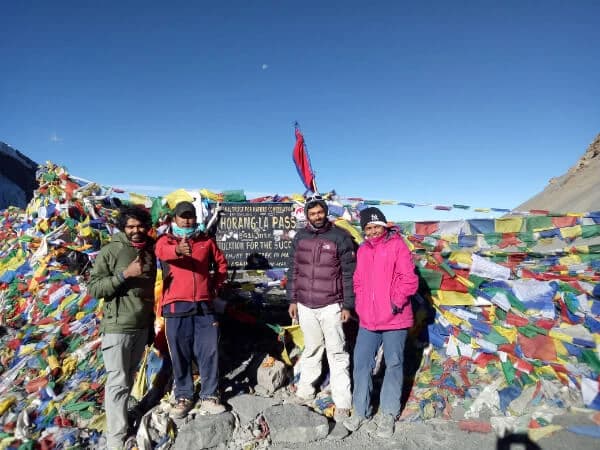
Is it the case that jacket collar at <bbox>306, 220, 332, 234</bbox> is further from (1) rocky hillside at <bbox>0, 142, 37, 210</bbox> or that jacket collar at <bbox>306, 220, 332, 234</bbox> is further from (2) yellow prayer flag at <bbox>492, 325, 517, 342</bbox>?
(1) rocky hillside at <bbox>0, 142, 37, 210</bbox>

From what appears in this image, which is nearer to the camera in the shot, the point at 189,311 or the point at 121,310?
the point at 121,310

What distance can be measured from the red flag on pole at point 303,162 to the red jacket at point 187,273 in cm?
226

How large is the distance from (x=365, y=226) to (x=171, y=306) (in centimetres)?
199

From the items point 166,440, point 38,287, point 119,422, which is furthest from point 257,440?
point 38,287

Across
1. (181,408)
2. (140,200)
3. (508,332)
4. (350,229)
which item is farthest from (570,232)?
(140,200)

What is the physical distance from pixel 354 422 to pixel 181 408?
1645 millimetres

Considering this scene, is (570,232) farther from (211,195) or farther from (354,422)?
(211,195)

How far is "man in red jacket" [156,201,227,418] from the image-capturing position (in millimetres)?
3592

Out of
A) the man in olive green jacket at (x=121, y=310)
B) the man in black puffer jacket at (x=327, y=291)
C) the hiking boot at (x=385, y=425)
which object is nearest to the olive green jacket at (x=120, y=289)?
the man in olive green jacket at (x=121, y=310)

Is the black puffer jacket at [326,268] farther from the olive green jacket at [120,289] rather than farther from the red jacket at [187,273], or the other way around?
the olive green jacket at [120,289]

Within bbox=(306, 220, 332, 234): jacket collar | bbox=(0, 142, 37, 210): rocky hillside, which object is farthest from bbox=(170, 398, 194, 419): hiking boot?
bbox=(0, 142, 37, 210): rocky hillside

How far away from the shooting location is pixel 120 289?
3297mm

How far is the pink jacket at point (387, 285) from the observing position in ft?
11.4

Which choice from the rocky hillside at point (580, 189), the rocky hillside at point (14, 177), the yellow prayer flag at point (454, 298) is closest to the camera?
the yellow prayer flag at point (454, 298)
